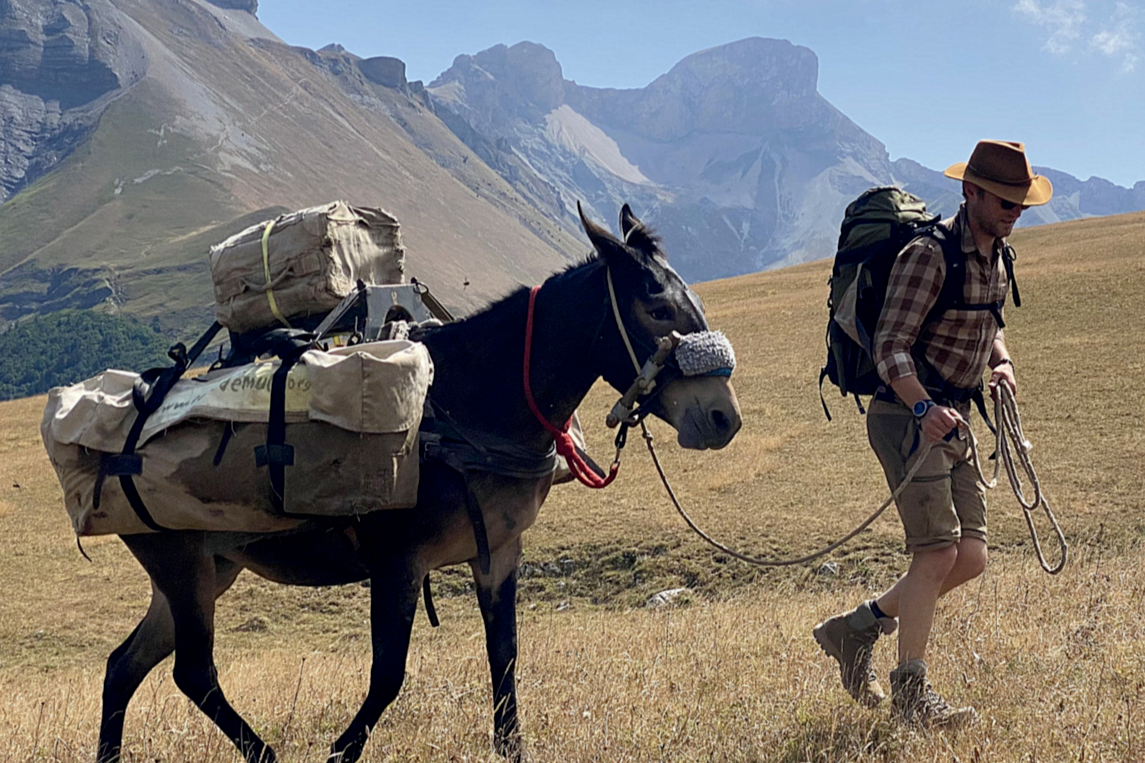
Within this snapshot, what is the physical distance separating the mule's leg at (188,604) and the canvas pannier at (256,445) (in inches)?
11.4

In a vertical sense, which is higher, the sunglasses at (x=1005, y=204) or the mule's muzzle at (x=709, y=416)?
the sunglasses at (x=1005, y=204)

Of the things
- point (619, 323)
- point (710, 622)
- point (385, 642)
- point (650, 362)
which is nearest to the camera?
point (650, 362)

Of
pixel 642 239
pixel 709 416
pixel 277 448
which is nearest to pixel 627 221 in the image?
pixel 642 239

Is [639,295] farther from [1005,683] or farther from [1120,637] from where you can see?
[1120,637]

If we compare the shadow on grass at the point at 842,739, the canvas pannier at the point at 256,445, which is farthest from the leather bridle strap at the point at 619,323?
the shadow on grass at the point at 842,739

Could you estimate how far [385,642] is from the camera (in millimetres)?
4895

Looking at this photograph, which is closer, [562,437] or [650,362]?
[650,362]

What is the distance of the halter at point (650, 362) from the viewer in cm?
468

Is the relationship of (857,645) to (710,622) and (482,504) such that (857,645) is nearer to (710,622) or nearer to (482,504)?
(482,504)

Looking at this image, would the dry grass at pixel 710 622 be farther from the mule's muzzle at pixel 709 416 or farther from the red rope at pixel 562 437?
the mule's muzzle at pixel 709 416

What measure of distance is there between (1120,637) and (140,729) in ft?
20.6

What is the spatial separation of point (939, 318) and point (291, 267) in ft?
12.8

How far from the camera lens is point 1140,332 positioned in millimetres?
25891

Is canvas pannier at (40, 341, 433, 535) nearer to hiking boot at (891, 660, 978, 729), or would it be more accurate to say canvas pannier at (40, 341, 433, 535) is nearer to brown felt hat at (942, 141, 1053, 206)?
hiking boot at (891, 660, 978, 729)
